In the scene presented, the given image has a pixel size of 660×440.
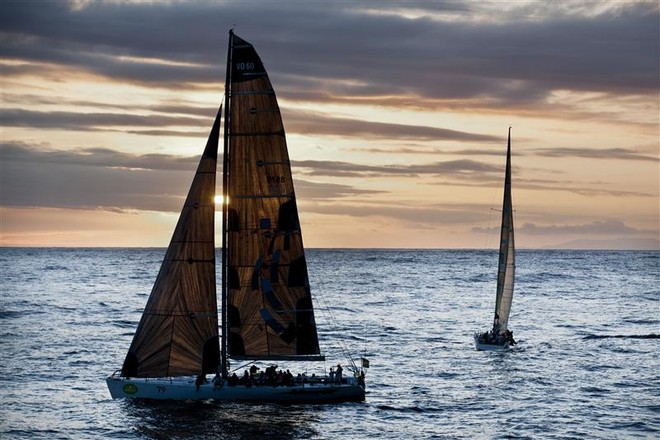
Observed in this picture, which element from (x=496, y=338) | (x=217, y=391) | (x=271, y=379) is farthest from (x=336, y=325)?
(x=217, y=391)

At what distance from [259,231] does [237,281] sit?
3.14 meters

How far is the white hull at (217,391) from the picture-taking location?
5284cm

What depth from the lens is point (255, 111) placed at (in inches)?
2044

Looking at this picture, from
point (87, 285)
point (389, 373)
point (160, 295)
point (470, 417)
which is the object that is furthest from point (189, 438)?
point (87, 285)

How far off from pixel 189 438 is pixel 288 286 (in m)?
10.5

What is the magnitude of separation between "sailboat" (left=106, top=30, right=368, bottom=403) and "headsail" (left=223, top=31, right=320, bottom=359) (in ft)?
0.18

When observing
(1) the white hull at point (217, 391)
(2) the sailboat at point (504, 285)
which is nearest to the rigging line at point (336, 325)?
(1) the white hull at point (217, 391)

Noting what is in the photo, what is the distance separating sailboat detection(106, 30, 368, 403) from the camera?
52125 mm

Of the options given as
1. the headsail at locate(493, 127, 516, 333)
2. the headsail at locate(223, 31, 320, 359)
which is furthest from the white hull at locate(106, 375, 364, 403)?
the headsail at locate(493, 127, 516, 333)

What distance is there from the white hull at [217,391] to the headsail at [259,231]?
1995mm

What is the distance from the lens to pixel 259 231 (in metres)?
53.4

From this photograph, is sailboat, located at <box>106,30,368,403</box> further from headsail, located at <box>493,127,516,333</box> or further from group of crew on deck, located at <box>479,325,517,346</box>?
headsail, located at <box>493,127,516,333</box>

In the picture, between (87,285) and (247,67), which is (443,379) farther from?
(87,285)

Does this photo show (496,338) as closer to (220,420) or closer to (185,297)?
(220,420)
